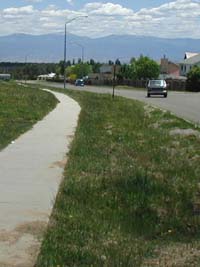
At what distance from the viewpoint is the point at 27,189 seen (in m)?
9.25

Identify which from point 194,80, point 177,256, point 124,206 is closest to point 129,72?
point 194,80

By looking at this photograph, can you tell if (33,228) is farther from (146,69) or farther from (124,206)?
(146,69)

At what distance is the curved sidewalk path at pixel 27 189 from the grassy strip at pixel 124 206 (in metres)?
0.15

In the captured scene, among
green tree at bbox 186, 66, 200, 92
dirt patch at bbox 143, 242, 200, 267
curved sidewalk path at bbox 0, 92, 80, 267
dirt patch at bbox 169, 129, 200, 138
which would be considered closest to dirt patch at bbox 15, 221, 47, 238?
curved sidewalk path at bbox 0, 92, 80, 267

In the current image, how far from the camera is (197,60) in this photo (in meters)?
139

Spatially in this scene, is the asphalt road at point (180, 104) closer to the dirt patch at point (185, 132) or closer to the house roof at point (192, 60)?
the dirt patch at point (185, 132)

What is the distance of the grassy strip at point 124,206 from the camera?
6.25m

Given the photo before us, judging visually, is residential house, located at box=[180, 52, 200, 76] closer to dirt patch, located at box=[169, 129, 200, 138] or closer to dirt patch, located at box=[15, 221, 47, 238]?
dirt patch, located at box=[169, 129, 200, 138]

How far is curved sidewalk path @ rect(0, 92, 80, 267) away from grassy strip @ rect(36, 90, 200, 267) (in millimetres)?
152

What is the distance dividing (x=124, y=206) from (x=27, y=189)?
1508mm

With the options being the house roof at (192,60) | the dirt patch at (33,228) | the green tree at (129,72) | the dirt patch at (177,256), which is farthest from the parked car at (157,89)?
the house roof at (192,60)

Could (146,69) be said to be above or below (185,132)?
below

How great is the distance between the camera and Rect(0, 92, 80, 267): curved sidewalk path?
20.9ft

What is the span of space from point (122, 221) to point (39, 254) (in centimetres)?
176
